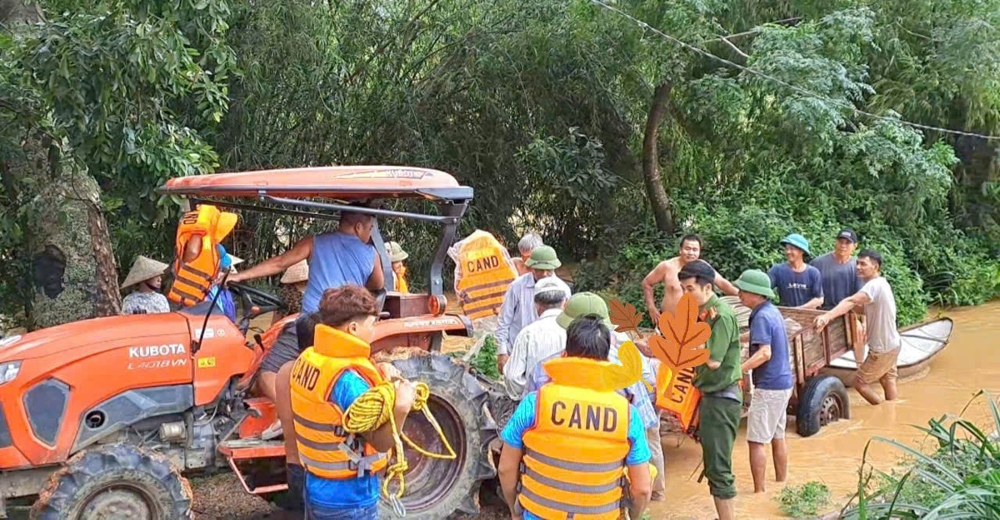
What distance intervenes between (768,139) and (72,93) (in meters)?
9.85

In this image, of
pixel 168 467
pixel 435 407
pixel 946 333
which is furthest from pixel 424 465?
pixel 946 333

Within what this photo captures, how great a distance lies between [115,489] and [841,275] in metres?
6.48

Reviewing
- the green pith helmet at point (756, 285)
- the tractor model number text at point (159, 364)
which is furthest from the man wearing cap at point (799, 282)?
the tractor model number text at point (159, 364)

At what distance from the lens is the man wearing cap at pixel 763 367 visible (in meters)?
6.21

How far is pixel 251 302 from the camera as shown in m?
5.92

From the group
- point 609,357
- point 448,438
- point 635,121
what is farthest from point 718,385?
point 635,121

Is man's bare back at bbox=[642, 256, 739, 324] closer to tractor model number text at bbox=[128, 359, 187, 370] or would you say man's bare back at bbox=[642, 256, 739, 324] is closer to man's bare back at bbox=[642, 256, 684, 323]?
man's bare back at bbox=[642, 256, 684, 323]

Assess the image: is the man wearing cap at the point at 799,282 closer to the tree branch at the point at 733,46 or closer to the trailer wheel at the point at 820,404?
the trailer wheel at the point at 820,404

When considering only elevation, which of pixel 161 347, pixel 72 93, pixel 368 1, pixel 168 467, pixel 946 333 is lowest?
pixel 946 333

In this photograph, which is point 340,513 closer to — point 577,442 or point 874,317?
point 577,442

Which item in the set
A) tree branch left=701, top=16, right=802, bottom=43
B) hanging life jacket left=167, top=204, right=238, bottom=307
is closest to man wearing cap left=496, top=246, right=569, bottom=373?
hanging life jacket left=167, top=204, right=238, bottom=307

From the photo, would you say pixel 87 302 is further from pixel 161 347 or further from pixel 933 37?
pixel 933 37

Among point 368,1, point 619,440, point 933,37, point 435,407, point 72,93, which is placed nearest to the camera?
point 619,440

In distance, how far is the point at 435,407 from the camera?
5711mm
